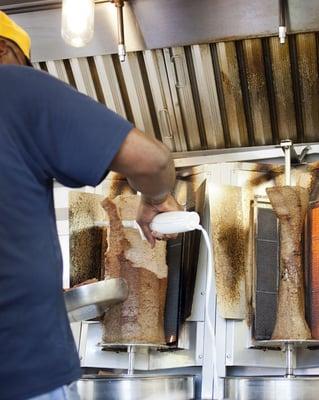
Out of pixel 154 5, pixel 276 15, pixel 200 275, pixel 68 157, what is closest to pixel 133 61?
pixel 154 5

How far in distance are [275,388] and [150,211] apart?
0.78m

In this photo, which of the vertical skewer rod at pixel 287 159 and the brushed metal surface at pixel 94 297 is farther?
the vertical skewer rod at pixel 287 159

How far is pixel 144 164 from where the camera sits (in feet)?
3.27

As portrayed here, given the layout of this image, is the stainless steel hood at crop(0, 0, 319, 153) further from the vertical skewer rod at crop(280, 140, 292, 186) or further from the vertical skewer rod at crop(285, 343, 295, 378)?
the vertical skewer rod at crop(285, 343, 295, 378)

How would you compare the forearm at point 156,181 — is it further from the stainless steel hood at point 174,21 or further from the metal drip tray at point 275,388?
the stainless steel hood at point 174,21

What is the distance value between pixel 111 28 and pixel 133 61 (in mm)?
173

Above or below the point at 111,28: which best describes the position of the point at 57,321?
below

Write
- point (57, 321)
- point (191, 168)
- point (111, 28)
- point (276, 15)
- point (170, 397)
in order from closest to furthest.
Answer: point (57, 321), point (170, 397), point (276, 15), point (111, 28), point (191, 168)

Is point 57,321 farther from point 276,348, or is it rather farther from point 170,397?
point 276,348

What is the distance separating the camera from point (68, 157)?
0.95 meters

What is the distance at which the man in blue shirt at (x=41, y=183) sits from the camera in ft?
2.99

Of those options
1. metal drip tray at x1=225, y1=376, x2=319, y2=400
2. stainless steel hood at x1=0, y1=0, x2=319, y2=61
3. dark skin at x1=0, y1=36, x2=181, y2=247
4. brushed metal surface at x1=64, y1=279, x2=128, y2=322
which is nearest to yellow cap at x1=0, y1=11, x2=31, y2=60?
dark skin at x1=0, y1=36, x2=181, y2=247

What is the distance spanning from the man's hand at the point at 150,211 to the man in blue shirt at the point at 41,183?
0.24 m

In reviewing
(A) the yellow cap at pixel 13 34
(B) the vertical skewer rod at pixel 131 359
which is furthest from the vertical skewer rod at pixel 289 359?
(A) the yellow cap at pixel 13 34
